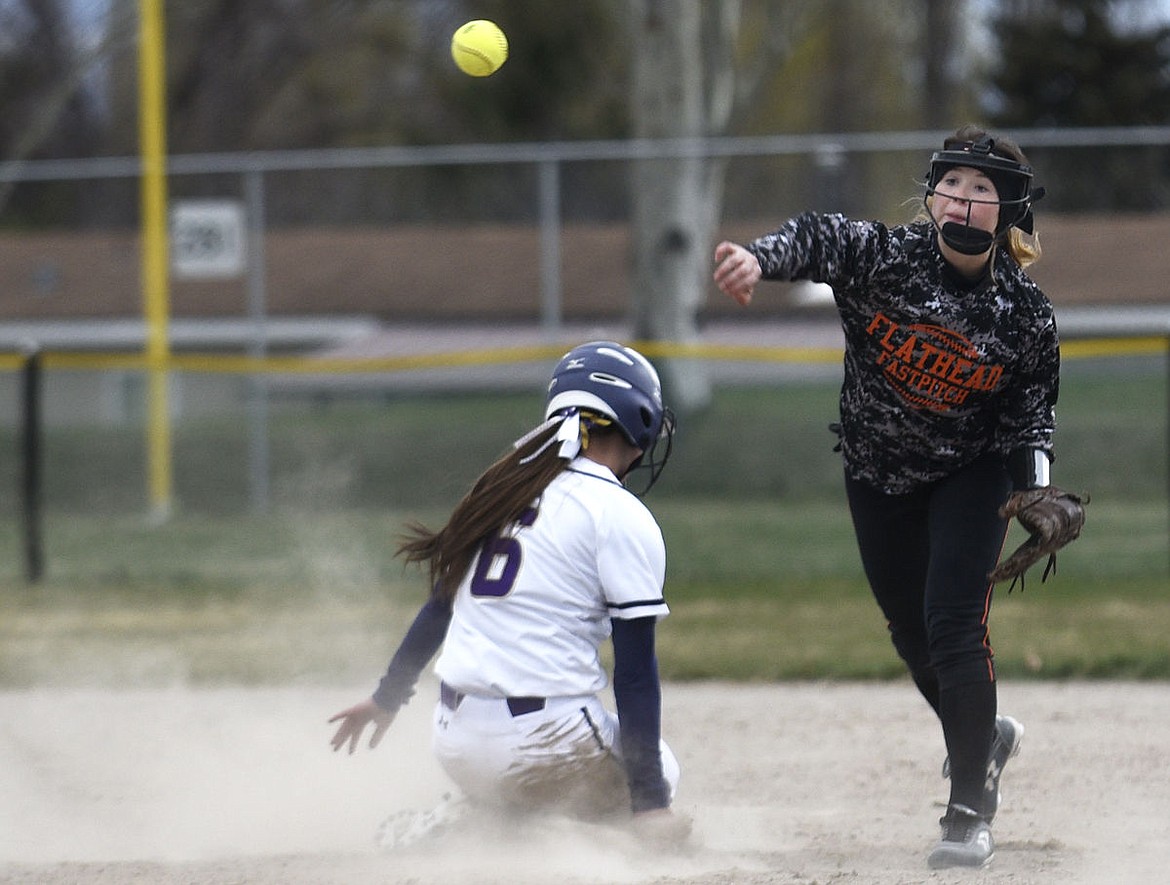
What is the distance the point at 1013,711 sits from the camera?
5988 millimetres

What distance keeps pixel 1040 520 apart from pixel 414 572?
5623 millimetres

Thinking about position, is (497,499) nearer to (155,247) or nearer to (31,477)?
(31,477)

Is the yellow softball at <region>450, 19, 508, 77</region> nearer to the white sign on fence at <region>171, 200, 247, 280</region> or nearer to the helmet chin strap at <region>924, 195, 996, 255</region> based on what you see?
the helmet chin strap at <region>924, 195, 996, 255</region>

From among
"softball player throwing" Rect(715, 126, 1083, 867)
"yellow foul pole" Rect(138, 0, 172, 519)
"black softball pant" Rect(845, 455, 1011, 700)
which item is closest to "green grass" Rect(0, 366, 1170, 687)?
"yellow foul pole" Rect(138, 0, 172, 519)

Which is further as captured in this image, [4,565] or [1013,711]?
[4,565]

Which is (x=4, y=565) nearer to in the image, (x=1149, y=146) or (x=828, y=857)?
(x=828, y=857)

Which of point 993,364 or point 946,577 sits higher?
point 993,364

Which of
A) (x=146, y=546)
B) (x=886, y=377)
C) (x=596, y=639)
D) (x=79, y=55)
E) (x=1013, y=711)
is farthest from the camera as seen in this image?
(x=79, y=55)

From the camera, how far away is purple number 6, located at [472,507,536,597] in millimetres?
3734

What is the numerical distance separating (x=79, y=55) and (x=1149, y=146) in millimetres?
21257

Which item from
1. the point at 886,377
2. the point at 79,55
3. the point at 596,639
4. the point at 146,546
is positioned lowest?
the point at 146,546

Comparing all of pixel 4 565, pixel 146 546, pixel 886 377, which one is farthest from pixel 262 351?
pixel 886 377

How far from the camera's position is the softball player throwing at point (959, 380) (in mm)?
3951

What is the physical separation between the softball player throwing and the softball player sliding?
47 centimetres
